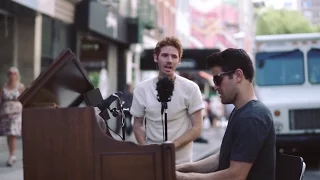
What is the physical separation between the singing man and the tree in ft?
195

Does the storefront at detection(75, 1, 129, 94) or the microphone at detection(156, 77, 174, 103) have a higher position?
the storefront at detection(75, 1, 129, 94)

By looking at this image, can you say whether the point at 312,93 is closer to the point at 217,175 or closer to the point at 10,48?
the point at 10,48

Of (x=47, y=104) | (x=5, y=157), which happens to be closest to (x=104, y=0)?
(x=5, y=157)

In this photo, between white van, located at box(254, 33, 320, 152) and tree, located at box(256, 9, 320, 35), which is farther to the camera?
tree, located at box(256, 9, 320, 35)

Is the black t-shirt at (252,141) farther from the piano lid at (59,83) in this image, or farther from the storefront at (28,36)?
the storefront at (28,36)

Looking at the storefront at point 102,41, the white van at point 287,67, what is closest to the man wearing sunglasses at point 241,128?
the white van at point 287,67

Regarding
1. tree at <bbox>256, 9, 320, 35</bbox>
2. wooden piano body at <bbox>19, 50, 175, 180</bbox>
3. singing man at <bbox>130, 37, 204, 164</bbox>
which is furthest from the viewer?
tree at <bbox>256, 9, 320, 35</bbox>

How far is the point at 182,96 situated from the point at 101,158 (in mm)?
1828

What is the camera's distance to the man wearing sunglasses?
3.12 metres

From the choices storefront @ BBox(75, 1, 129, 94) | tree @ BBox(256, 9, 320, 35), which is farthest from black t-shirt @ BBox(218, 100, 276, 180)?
tree @ BBox(256, 9, 320, 35)

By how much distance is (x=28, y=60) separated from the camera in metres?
15.2

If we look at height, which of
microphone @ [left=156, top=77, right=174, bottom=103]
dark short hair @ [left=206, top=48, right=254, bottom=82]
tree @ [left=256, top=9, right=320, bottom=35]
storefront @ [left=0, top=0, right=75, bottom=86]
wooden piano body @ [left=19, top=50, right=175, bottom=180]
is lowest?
wooden piano body @ [left=19, top=50, right=175, bottom=180]

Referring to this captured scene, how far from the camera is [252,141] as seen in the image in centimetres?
311

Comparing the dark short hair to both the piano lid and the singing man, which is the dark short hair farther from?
the singing man
